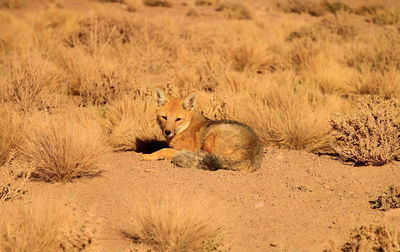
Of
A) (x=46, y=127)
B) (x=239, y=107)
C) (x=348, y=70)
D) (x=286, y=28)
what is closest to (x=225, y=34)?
(x=286, y=28)

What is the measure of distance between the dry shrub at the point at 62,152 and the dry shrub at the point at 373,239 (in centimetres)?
308

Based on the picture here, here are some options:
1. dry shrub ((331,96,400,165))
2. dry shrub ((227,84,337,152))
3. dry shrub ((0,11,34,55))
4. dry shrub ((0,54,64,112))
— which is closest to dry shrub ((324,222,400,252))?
dry shrub ((331,96,400,165))

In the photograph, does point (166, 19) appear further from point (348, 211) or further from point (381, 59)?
point (348, 211)

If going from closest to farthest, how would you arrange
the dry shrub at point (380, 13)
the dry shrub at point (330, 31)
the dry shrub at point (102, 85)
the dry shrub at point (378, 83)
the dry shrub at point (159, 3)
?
the dry shrub at point (102, 85), the dry shrub at point (378, 83), the dry shrub at point (330, 31), the dry shrub at point (380, 13), the dry shrub at point (159, 3)

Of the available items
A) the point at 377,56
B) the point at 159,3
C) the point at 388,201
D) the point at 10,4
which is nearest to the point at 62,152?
the point at 388,201

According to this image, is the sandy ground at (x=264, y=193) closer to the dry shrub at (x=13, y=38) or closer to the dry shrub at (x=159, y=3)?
the dry shrub at (x=13, y=38)

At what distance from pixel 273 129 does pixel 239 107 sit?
816 mm

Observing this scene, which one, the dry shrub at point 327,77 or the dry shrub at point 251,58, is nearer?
the dry shrub at point 327,77

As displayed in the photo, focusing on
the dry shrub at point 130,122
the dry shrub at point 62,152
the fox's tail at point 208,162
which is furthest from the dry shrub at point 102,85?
the fox's tail at point 208,162

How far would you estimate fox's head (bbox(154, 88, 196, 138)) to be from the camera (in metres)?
6.75

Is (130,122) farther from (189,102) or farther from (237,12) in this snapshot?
(237,12)

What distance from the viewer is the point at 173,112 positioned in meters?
6.81

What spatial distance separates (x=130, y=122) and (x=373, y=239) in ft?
15.1

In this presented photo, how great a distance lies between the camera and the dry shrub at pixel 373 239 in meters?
4.16
